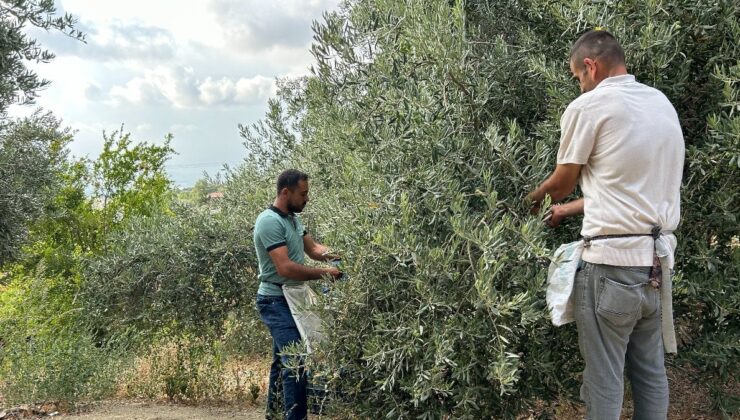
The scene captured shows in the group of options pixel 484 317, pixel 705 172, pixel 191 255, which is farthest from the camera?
pixel 191 255

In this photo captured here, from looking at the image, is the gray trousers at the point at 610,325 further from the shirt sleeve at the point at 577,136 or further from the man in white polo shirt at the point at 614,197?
the shirt sleeve at the point at 577,136

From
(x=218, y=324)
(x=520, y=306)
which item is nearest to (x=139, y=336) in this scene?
(x=218, y=324)

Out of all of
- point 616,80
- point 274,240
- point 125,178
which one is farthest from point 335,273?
point 125,178

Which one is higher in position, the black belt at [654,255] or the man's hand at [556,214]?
the man's hand at [556,214]

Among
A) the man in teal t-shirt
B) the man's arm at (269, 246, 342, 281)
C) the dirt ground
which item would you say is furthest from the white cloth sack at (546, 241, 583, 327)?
the dirt ground

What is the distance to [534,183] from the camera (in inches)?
137

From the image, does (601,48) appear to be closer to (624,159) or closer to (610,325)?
(624,159)

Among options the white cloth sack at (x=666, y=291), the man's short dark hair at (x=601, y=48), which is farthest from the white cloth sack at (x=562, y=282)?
the man's short dark hair at (x=601, y=48)

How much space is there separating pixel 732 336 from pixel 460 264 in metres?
1.65

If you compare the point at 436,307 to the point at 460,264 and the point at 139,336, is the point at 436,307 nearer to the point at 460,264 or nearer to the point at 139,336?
the point at 460,264

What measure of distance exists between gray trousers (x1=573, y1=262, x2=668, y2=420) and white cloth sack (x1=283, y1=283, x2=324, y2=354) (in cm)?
156

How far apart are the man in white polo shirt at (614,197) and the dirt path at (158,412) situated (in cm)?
434

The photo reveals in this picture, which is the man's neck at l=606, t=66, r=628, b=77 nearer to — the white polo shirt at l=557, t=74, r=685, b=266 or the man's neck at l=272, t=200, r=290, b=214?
the white polo shirt at l=557, t=74, r=685, b=266

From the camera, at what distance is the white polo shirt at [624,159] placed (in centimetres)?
306
